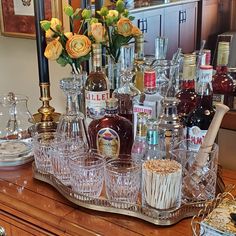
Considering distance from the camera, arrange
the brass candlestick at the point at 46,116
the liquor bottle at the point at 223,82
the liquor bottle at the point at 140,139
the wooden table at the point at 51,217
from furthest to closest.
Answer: the brass candlestick at the point at 46,116, the liquor bottle at the point at 223,82, the liquor bottle at the point at 140,139, the wooden table at the point at 51,217

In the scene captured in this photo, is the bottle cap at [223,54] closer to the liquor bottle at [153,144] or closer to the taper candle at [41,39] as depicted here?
the liquor bottle at [153,144]

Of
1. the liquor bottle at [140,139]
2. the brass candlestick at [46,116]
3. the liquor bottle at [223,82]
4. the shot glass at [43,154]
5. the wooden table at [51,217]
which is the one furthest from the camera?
the brass candlestick at [46,116]

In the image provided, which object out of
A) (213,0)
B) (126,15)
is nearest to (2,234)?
(126,15)

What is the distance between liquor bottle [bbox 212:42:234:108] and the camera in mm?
1366

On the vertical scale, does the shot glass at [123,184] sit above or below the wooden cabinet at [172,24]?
below

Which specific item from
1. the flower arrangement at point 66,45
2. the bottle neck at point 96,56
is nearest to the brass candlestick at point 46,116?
the flower arrangement at point 66,45

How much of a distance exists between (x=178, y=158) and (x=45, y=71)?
61 centimetres

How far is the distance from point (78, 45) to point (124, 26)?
16 cm

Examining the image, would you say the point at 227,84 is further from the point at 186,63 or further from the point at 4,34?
the point at 4,34

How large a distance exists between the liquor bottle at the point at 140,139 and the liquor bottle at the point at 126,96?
14 cm

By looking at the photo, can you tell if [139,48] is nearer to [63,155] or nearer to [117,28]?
[117,28]

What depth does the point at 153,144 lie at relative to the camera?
1109 millimetres

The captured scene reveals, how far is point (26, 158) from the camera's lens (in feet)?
4.61

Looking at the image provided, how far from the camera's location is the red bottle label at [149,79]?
1186mm
